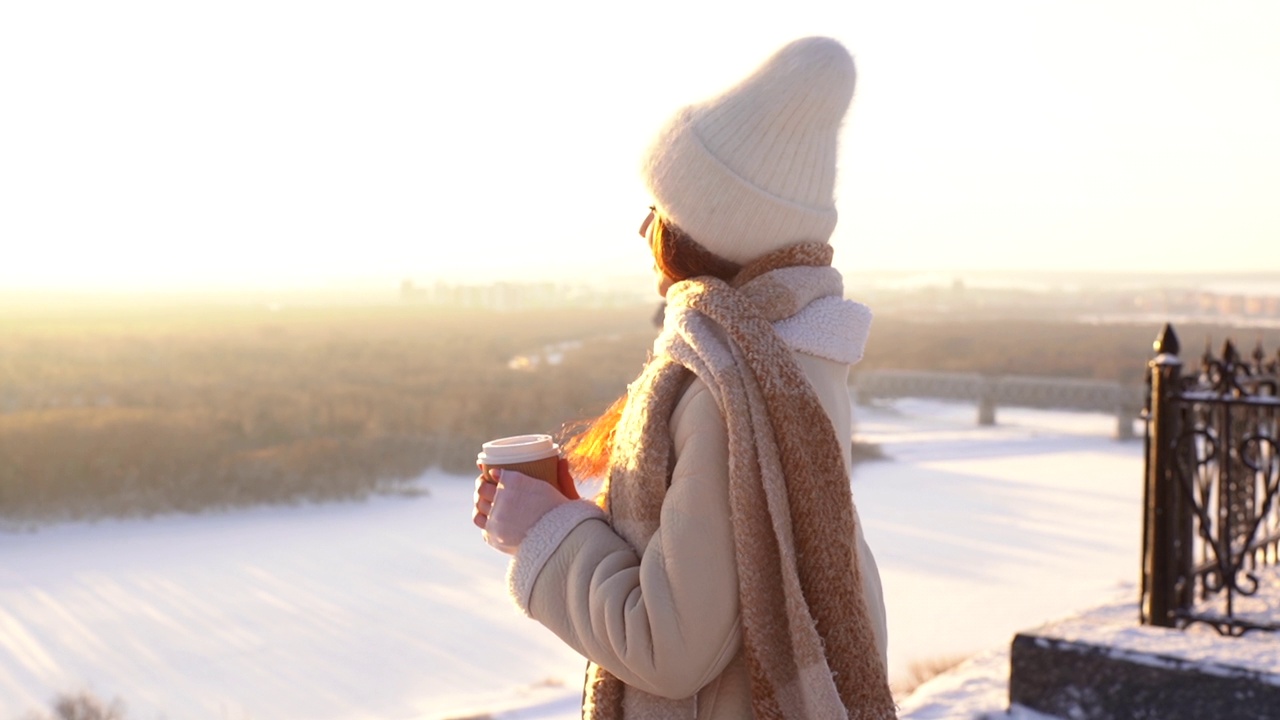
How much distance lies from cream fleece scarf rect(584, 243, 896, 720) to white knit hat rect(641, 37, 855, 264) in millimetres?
55

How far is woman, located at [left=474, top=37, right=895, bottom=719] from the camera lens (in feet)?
4.63

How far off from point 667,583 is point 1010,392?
1114 inches

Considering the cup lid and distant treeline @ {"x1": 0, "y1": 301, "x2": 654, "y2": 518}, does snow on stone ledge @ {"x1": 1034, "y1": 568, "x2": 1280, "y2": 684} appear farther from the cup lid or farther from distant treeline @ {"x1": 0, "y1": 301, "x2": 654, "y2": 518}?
the cup lid

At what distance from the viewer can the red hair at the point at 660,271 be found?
5.20 ft

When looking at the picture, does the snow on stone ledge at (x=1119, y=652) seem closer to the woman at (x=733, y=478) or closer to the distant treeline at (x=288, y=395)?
the distant treeline at (x=288, y=395)

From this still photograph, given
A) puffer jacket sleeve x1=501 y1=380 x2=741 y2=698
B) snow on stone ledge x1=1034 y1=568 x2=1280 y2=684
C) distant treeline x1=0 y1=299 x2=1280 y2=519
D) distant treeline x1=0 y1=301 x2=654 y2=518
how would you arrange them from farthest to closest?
distant treeline x1=0 y1=299 x2=1280 y2=519
distant treeline x1=0 y1=301 x2=654 y2=518
snow on stone ledge x1=1034 y1=568 x2=1280 y2=684
puffer jacket sleeve x1=501 y1=380 x2=741 y2=698

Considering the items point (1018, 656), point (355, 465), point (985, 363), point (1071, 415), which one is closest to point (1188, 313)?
point (985, 363)

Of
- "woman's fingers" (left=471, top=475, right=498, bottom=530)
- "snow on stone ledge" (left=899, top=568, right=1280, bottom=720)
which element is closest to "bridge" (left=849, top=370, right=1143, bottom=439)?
"snow on stone ledge" (left=899, top=568, right=1280, bottom=720)

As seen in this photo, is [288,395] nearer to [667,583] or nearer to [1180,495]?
[1180,495]

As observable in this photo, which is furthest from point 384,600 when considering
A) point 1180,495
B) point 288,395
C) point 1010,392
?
point 1010,392

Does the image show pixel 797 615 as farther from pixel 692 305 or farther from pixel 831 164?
pixel 831 164

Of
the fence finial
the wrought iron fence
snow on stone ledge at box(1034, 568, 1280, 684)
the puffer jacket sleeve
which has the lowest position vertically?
snow on stone ledge at box(1034, 568, 1280, 684)

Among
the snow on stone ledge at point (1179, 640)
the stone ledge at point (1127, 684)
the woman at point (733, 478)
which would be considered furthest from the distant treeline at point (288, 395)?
the snow on stone ledge at point (1179, 640)

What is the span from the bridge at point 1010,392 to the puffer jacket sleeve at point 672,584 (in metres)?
24.1
